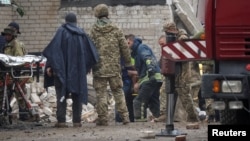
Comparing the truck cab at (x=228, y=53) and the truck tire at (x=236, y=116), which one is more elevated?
the truck cab at (x=228, y=53)

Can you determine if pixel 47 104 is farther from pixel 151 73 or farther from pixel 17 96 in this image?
pixel 151 73

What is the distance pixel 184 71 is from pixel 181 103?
2.53 feet

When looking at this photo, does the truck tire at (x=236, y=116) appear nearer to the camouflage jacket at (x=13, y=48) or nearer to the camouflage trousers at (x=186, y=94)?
the camouflage trousers at (x=186, y=94)

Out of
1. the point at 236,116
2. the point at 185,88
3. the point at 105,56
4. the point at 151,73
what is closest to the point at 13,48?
the point at 105,56

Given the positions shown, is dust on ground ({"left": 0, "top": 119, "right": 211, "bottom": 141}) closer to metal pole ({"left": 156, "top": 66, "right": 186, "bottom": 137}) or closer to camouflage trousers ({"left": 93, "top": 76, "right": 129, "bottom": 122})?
metal pole ({"left": 156, "top": 66, "right": 186, "bottom": 137})

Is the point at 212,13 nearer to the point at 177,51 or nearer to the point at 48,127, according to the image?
the point at 177,51

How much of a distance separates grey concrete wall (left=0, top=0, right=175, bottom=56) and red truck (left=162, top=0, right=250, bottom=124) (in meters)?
12.1

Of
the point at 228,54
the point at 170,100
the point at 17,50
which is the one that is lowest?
the point at 170,100

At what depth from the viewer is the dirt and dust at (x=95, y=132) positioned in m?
13.8

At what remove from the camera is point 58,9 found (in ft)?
79.5

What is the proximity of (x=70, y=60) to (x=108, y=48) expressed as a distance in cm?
70

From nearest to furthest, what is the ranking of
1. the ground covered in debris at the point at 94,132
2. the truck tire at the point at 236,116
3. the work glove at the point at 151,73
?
the truck tire at the point at 236,116, the ground covered in debris at the point at 94,132, the work glove at the point at 151,73

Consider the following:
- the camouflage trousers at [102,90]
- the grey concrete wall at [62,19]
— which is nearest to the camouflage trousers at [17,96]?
the camouflage trousers at [102,90]

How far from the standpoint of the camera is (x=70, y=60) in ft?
53.8
